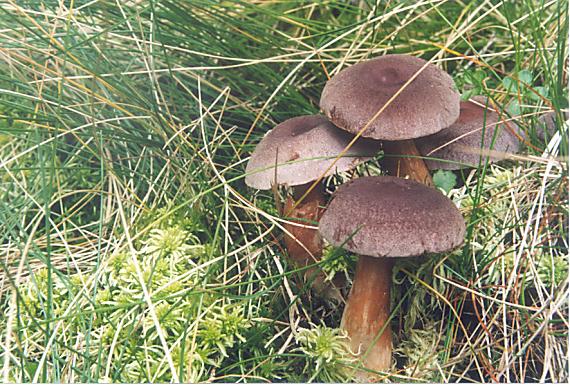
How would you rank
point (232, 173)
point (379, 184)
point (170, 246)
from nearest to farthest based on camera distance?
point (379, 184) < point (170, 246) < point (232, 173)

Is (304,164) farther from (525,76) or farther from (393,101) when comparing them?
(525,76)

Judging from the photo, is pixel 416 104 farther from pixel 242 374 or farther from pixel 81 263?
pixel 81 263

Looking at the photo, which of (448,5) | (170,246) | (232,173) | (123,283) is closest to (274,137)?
(232,173)

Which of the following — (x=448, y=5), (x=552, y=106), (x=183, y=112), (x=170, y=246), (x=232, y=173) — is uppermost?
(x=448, y=5)

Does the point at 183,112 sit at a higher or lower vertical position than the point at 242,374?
higher

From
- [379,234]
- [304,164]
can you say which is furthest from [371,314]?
[304,164]

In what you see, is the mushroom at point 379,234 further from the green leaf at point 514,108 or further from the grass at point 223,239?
the green leaf at point 514,108

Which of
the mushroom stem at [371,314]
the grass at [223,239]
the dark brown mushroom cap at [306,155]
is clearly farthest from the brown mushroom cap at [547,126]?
the mushroom stem at [371,314]
